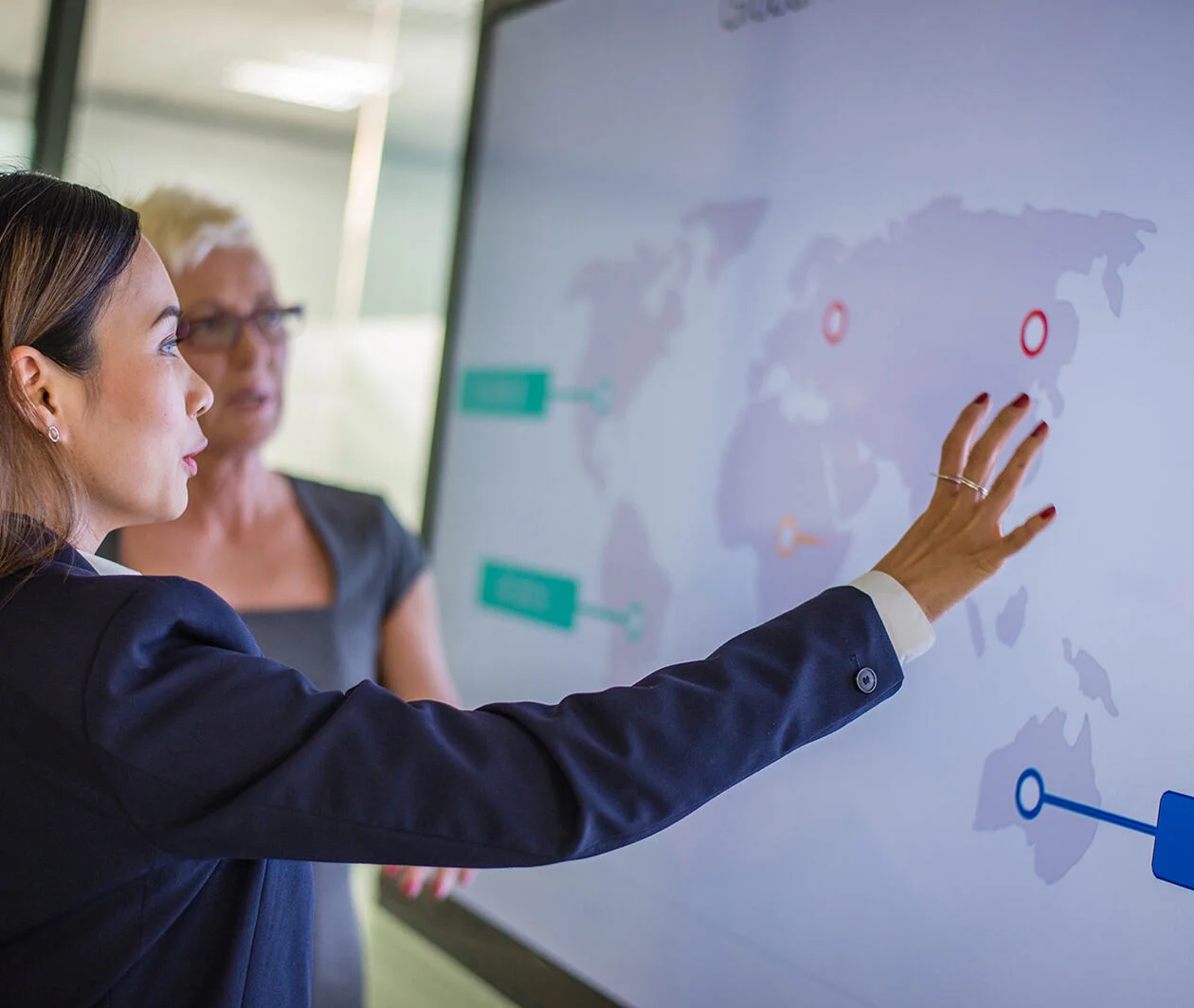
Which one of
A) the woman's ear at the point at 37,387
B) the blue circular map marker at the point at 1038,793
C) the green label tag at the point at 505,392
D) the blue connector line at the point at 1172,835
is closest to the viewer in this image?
the woman's ear at the point at 37,387

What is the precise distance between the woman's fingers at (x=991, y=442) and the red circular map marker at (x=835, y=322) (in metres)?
0.44

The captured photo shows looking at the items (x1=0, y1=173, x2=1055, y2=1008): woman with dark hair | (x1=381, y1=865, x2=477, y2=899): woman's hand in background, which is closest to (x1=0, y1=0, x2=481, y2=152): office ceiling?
(x1=381, y1=865, x2=477, y2=899): woman's hand in background

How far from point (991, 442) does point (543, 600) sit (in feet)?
3.56

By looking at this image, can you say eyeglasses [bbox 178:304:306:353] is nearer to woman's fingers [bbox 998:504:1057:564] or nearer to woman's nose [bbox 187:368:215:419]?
woman's nose [bbox 187:368:215:419]

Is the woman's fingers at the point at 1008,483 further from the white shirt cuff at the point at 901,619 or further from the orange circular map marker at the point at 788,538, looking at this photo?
the orange circular map marker at the point at 788,538

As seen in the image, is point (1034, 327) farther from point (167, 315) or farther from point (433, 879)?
point (433, 879)

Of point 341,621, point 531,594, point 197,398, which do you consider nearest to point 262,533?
point 341,621

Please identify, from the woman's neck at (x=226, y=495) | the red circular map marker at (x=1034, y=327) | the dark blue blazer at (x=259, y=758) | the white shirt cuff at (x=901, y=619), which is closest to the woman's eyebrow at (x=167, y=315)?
the dark blue blazer at (x=259, y=758)

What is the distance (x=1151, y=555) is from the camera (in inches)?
45.8

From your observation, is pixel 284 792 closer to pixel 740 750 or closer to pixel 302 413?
pixel 740 750

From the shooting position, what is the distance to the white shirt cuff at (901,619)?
0.99 metres

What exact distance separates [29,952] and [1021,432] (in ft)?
3.45

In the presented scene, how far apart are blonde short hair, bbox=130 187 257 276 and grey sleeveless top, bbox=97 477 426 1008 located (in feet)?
1.22

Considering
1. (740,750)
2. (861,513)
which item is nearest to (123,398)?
(740,750)
